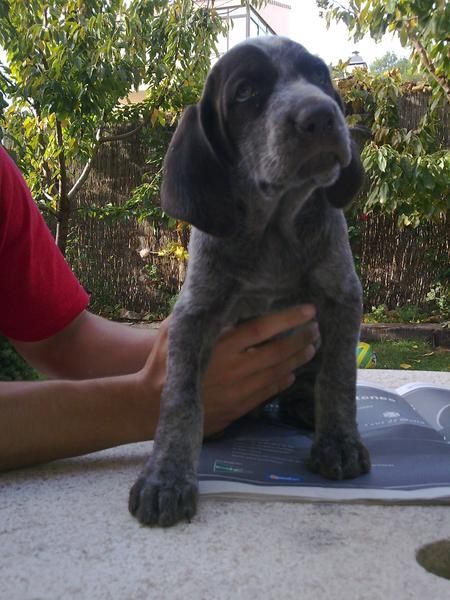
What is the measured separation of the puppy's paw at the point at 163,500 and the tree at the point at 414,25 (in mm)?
2837

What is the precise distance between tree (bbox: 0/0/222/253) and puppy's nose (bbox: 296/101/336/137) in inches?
161

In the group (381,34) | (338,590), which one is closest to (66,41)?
(381,34)

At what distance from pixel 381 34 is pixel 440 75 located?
3.10ft

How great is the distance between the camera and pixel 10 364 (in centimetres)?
300

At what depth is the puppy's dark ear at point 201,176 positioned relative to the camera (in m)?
1.59

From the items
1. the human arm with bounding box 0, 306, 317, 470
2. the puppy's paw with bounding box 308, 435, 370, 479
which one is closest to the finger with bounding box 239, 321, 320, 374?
the human arm with bounding box 0, 306, 317, 470

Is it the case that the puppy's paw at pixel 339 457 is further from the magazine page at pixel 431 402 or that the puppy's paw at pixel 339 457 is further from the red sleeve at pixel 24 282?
the red sleeve at pixel 24 282

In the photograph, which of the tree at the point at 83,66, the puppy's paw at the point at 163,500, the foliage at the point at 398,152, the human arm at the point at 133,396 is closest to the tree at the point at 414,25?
the foliage at the point at 398,152

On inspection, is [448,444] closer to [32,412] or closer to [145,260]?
[32,412]

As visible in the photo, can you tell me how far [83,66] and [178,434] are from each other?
4.69 meters

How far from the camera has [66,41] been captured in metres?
5.60

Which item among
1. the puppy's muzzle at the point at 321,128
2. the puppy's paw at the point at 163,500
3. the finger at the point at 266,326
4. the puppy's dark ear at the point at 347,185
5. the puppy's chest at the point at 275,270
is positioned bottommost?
the puppy's paw at the point at 163,500

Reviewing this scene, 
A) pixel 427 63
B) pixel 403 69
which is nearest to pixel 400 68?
pixel 403 69

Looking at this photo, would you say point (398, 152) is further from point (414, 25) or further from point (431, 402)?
point (431, 402)
